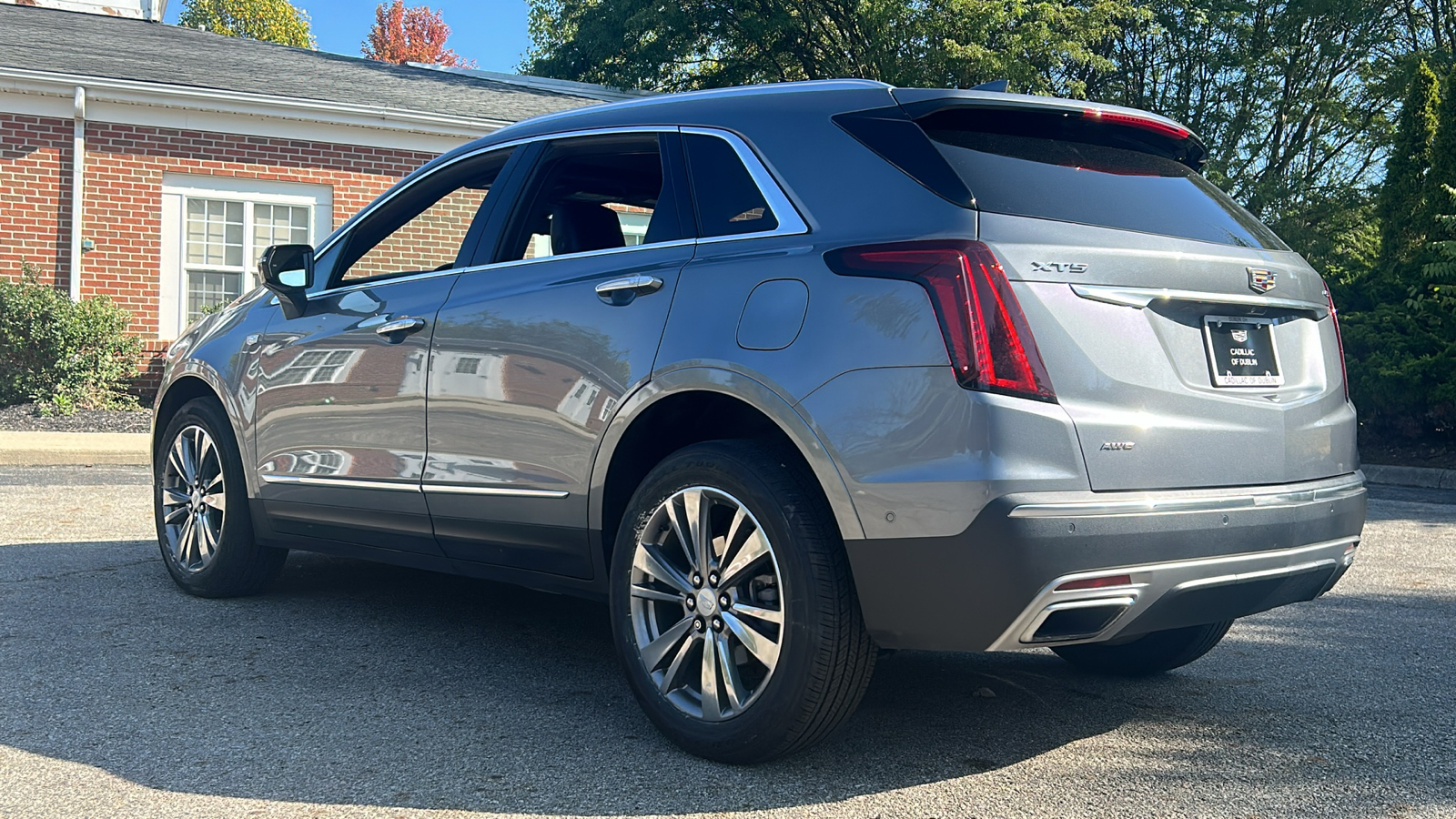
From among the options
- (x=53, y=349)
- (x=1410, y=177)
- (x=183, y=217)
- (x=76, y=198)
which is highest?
(x=1410, y=177)

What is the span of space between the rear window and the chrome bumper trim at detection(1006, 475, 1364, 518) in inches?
28.0

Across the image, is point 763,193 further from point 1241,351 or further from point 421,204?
point 421,204

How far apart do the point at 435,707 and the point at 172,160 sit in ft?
42.6

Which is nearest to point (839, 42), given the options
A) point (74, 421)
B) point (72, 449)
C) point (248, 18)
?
point (74, 421)

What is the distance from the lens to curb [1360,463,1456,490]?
1195cm

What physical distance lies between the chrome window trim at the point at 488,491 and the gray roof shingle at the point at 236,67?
12405 mm

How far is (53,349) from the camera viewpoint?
13.3 meters

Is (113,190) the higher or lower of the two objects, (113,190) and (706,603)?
the higher

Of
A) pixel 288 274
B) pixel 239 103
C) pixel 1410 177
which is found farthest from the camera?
pixel 239 103

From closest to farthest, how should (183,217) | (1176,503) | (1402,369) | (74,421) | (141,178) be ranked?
(1176,503) → (74,421) → (1402,369) → (141,178) → (183,217)

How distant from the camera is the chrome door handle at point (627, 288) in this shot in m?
3.65

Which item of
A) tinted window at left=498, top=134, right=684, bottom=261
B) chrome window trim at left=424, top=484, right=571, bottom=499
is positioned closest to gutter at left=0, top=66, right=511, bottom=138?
tinted window at left=498, top=134, right=684, bottom=261

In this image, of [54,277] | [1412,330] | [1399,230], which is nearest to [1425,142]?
[1399,230]

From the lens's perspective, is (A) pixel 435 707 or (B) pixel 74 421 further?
(B) pixel 74 421
